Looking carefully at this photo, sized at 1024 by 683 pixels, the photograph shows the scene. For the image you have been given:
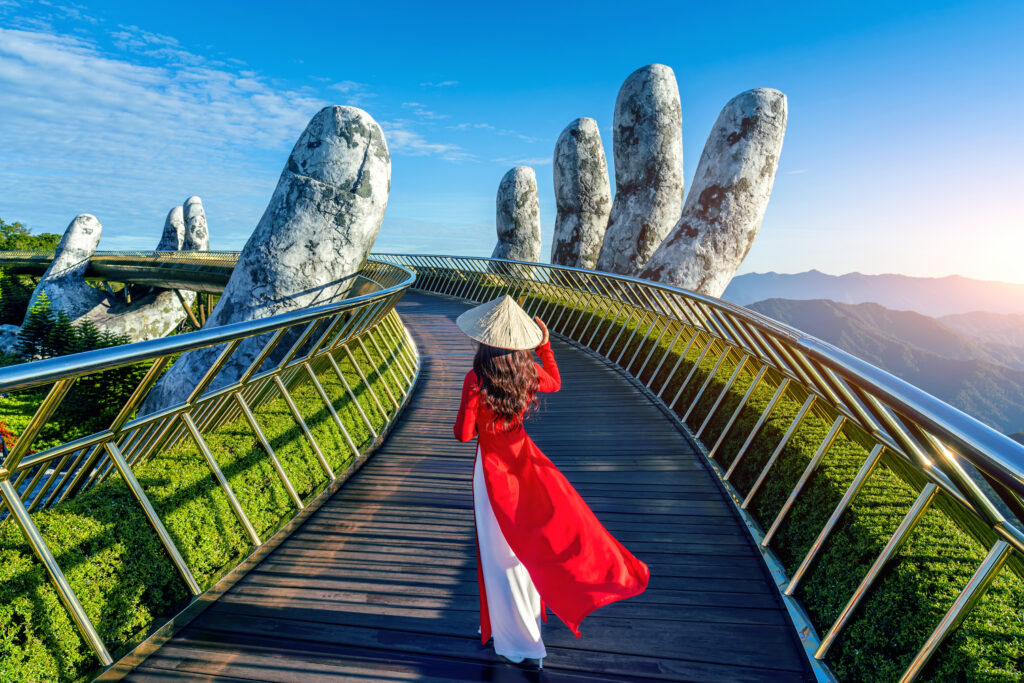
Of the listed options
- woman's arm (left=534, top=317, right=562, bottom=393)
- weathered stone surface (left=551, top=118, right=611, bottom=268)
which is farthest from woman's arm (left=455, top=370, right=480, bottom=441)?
weathered stone surface (left=551, top=118, right=611, bottom=268)

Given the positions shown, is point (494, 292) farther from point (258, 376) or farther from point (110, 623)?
point (110, 623)

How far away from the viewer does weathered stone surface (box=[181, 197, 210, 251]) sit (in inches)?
1361

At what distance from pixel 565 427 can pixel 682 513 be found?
6.95 feet

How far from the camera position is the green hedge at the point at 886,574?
2.05m

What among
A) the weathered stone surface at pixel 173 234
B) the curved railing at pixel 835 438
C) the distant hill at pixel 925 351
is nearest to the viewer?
the curved railing at pixel 835 438

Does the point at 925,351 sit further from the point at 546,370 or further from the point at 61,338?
the point at 546,370

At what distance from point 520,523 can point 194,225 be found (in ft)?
125

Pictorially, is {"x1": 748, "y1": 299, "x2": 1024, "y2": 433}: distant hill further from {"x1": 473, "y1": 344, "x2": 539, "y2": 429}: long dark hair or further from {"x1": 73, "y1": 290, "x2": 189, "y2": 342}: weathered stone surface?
{"x1": 473, "y1": 344, "x2": 539, "y2": 429}: long dark hair

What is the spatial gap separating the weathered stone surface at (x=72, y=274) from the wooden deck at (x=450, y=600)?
27.7m

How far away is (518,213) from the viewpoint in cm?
2080

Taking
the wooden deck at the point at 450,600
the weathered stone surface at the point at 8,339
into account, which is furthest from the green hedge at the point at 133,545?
the weathered stone surface at the point at 8,339

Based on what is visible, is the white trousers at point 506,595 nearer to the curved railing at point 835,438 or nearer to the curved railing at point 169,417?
the curved railing at point 835,438

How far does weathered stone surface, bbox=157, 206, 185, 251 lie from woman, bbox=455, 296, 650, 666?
3761 centimetres

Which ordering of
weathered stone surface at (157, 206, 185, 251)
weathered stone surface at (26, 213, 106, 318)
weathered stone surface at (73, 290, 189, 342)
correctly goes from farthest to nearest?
weathered stone surface at (157, 206, 185, 251), weathered stone surface at (73, 290, 189, 342), weathered stone surface at (26, 213, 106, 318)
